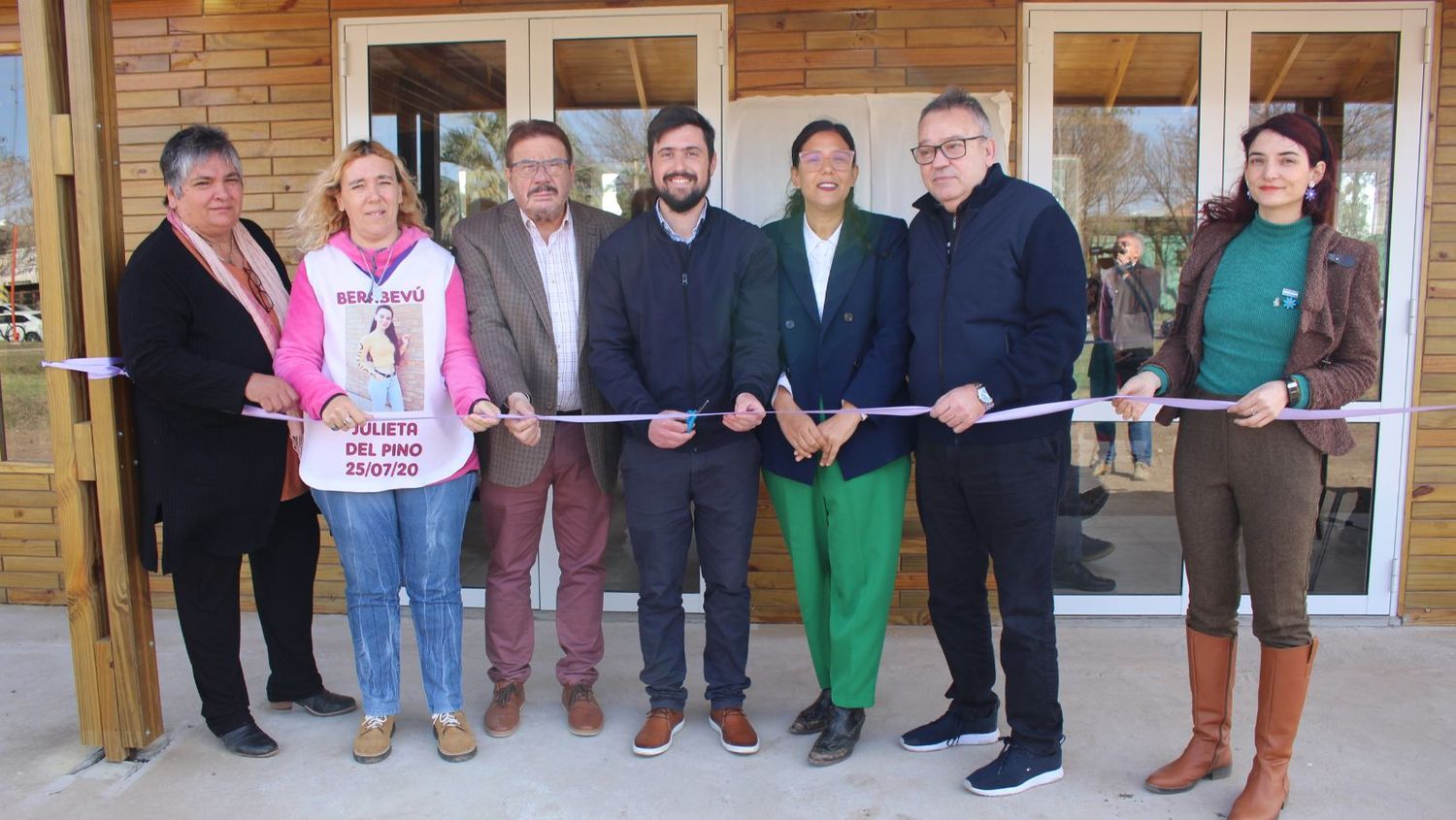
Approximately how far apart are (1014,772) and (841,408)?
1.15 m

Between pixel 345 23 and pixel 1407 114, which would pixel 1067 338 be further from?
pixel 345 23

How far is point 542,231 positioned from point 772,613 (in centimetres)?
198

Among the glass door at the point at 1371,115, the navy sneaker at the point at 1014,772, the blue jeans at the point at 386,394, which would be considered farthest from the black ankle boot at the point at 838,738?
the glass door at the point at 1371,115

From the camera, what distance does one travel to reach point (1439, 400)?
13.6ft

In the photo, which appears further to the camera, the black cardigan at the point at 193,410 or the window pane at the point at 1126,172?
the window pane at the point at 1126,172

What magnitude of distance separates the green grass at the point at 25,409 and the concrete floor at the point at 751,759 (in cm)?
107

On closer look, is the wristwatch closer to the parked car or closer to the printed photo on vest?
the printed photo on vest

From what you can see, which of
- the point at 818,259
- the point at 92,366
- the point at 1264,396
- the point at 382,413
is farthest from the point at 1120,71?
the point at 92,366

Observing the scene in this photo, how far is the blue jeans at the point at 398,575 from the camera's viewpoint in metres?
3.06

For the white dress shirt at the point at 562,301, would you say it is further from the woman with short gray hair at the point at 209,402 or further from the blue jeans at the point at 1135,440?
the blue jeans at the point at 1135,440

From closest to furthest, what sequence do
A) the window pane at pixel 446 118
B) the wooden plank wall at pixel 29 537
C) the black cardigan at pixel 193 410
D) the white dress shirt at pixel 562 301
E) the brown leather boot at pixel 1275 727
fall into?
the brown leather boot at pixel 1275 727
the black cardigan at pixel 193 410
the white dress shirt at pixel 562 301
the window pane at pixel 446 118
the wooden plank wall at pixel 29 537

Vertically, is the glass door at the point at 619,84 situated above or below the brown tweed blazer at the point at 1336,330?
above

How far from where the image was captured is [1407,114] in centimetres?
404

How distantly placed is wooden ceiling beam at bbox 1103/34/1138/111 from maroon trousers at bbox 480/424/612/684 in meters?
2.54
